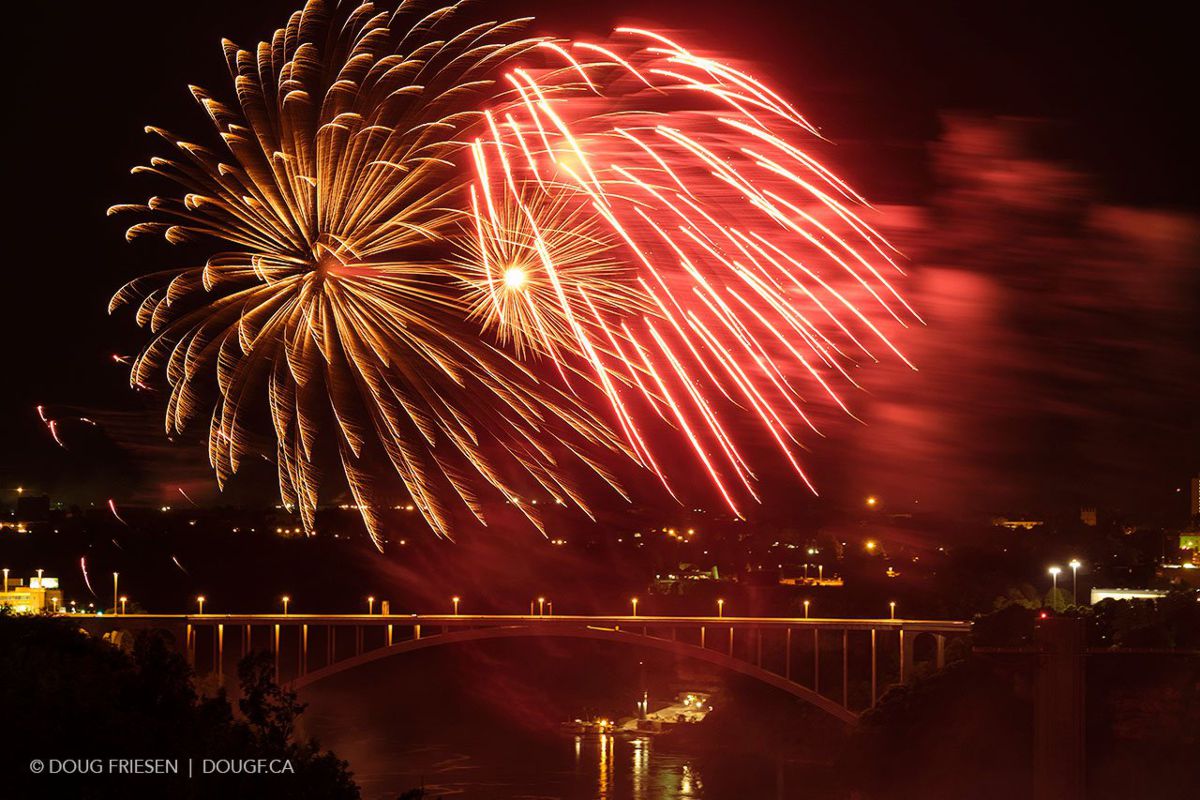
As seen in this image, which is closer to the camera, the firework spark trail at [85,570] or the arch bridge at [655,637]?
the arch bridge at [655,637]

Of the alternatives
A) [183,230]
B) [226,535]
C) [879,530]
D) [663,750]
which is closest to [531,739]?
[663,750]

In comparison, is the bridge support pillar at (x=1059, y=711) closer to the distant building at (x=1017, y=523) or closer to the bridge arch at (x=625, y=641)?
the bridge arch at (x=625, y=641)

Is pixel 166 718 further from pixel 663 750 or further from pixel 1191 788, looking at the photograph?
pixel 663 750

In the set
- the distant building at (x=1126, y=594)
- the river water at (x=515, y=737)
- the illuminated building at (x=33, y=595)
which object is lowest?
the river water at (x=515, y=737)

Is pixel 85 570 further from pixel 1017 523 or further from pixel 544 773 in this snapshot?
pixel 1017 523

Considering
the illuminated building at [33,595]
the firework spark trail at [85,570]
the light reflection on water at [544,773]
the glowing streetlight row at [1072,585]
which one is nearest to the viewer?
the light reflection on water at [544,773]

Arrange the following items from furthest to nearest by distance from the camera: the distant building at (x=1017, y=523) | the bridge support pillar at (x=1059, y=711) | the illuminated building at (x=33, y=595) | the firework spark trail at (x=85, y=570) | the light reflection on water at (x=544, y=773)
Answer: the distant building at (x=1017, y=523), the firework spark trail at (x=85, y=570), the illuminated building at (x=33, y=595), the light reflection on water at (x=544, y=773), the bridge support pillar at (x=1059, y=711)

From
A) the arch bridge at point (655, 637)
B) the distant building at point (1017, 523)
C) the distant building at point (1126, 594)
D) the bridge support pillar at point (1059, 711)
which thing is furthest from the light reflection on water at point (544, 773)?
the distant building at point (1017, 523)

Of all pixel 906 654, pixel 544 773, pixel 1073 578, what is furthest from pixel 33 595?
pixel 1073 578
